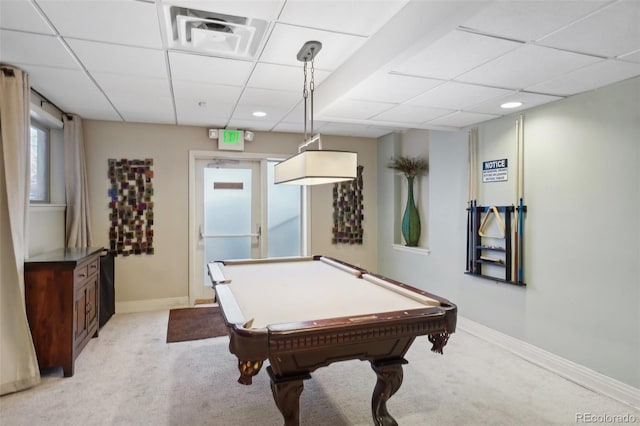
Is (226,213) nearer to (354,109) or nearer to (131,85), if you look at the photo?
(131,85)

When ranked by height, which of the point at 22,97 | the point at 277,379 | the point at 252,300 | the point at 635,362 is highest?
the point at 22,97

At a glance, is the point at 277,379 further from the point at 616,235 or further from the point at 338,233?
the point at 338,233

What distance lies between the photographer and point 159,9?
2.01 metres

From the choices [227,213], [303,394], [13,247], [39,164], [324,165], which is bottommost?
[303,394]

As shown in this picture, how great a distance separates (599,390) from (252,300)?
2.52 m

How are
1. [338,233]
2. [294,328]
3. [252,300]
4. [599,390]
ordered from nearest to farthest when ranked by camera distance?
[294,328] < [252,300] < [599,390] < [338,233]

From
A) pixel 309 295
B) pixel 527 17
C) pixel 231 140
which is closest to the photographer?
pixel 527 17

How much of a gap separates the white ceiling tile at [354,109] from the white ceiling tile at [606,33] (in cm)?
136

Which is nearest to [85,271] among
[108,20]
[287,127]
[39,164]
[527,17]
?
[39,164]

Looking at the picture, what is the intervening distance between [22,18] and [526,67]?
9.59 ft

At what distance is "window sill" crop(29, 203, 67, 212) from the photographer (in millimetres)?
3360

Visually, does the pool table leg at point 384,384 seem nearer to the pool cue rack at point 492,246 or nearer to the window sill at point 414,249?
the pool cue rack at point 492,246

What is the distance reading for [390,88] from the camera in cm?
269

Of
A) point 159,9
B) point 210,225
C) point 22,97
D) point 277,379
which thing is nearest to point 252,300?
point 277,379
